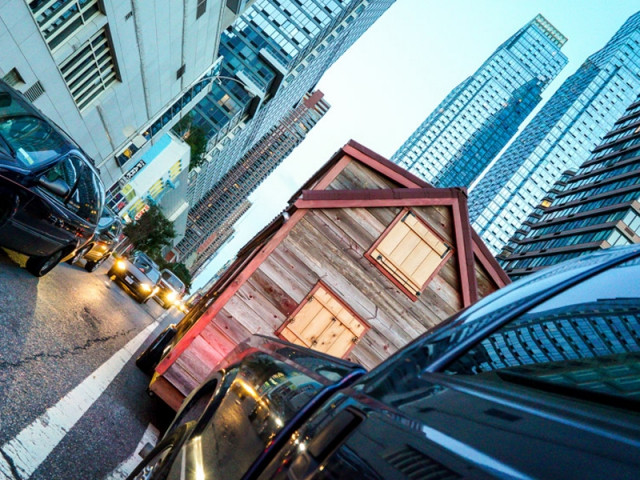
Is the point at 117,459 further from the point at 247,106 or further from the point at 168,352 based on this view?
the point at 247,106

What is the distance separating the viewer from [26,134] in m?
5.75

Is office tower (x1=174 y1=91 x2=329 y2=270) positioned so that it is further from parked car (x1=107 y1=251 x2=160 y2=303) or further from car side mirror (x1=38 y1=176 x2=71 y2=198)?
car side mirror (x1=38 y1=176 x2=71 y2=198)

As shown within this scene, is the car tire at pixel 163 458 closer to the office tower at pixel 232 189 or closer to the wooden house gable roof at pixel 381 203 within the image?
the wooden house gable roof at pixel 381 203

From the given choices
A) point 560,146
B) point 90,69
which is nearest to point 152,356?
point 90,69

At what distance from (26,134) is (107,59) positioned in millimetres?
16251

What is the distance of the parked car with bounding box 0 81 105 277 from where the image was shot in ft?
17.2

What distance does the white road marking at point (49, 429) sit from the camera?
2621 millimetres

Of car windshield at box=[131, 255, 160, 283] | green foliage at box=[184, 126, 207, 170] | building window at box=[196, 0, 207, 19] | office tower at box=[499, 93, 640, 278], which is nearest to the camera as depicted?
car windshield at box=[131, 255, 160, 283]

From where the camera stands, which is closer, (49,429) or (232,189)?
(49,429)

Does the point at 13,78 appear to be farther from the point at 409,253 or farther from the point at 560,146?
the point at 560,146

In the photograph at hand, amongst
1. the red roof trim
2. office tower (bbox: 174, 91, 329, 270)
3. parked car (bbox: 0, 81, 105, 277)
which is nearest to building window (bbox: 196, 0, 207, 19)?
the red roof trim

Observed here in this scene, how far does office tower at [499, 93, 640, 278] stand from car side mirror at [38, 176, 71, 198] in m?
65.4

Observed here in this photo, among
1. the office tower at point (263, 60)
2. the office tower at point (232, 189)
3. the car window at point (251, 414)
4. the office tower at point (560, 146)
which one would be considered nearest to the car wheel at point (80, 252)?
the car window at point (251, 414)

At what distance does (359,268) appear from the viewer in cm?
793
